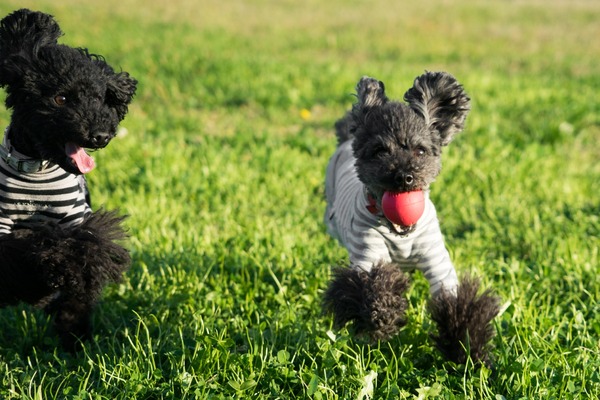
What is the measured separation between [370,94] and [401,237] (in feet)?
2.73

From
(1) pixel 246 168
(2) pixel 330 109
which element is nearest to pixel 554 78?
(2) pixel 330 109

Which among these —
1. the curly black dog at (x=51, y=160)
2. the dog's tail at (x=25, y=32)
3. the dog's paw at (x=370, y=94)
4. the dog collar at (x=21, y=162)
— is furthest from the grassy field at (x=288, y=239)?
the dog's tail at (x=25, y=32)

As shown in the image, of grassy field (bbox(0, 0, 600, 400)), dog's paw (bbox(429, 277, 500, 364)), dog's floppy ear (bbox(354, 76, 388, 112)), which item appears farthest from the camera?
dog's floppy ear (bbox(354, 76, 388, 112))

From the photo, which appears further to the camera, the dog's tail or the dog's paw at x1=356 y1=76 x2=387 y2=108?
the dog's paw at x1=356 y1=76 x2=387 y2=108

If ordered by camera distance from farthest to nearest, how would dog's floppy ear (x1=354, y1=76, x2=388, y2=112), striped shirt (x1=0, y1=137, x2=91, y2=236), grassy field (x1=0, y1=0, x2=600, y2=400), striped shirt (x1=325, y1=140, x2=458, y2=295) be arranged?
dog's floppy ear (x1=354, y1=76, x2=388, y2=112), striped shirt (x1=325, y1=140, x2=458, y2=295), striped shirt (x1=0, y1=137, x2=91, y2=236), grassy field (x1=0, y1=0, x2=600, y2=400)

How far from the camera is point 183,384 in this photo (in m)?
3.55

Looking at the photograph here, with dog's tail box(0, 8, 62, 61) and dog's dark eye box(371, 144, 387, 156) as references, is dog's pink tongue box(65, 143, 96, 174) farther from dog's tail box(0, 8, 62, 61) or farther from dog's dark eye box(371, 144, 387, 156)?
dog's dark eye box(371, 144, 387, 156)

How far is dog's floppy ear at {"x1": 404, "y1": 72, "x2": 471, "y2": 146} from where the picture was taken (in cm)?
416

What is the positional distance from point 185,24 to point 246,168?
11488 mm

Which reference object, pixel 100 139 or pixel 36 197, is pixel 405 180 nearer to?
pixel 100 139

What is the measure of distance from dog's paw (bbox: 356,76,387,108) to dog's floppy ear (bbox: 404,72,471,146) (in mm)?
150

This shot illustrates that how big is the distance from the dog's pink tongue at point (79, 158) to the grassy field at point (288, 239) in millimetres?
879

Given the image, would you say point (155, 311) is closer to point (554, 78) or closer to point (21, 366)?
point (21, 366)

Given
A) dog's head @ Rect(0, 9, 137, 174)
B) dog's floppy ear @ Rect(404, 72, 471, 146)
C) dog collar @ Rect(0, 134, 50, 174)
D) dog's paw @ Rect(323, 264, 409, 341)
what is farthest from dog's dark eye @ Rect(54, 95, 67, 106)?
dog's floppy ear @ Rect(404, 72, 471, 146)
